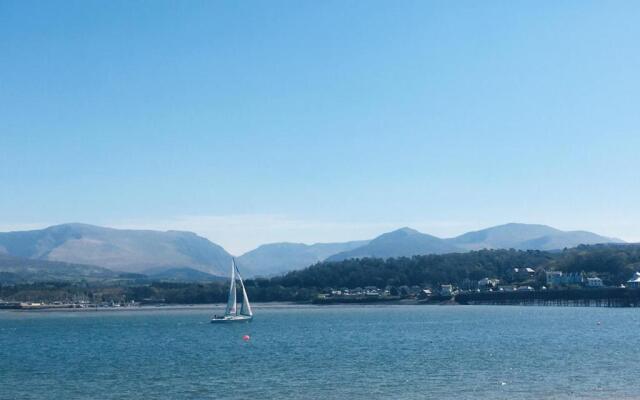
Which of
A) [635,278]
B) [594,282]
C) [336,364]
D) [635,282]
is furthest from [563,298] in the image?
[336,364]

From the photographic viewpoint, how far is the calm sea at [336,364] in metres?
44.9

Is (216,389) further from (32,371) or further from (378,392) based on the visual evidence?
(32,371)

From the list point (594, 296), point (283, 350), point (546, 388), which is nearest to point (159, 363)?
point (283, 350)

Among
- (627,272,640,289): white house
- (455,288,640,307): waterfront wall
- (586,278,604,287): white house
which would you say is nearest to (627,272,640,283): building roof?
(627,272,640,289): white house

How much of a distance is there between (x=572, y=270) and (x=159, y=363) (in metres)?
153

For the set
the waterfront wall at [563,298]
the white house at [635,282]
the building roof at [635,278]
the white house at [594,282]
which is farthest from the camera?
the white house at [594,282]

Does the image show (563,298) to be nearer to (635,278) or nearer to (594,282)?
(594,282)

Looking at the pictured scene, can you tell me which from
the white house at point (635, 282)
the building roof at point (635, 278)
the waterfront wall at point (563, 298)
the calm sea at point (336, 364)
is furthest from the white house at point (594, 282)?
the calm sea at point (336, 364)

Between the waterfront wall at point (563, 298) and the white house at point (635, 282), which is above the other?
the white house at point (635, 282)

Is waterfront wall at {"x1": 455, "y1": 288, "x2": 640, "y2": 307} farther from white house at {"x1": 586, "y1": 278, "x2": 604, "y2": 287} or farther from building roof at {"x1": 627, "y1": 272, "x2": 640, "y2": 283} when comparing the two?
white house at {"x1": 586, "y1": 278, "x2": 604, "y2": 287}

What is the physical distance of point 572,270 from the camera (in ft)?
654

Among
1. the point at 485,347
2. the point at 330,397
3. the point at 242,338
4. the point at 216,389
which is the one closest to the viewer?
the point at 330,397

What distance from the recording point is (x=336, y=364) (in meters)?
58.0

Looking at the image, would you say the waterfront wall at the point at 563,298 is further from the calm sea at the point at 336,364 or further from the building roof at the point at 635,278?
the calm sea at the point at 336,364
